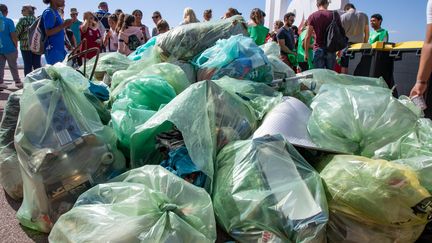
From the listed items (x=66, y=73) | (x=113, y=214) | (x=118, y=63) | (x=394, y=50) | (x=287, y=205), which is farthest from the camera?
(x=394, y=50)

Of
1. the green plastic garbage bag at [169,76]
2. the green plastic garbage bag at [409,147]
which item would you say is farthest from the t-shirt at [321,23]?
the green plastic garbage bag at [409,147]

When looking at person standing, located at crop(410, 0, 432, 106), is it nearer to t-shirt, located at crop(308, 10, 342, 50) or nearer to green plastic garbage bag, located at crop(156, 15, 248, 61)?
green plastic garbage bag, located at crop(156, 15, 248, 61)

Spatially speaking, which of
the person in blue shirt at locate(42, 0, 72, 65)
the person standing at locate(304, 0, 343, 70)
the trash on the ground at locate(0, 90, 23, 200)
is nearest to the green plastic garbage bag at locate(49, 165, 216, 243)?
the trash on the ground at locate(0, 90, 23, 200)

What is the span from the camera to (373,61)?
446 centimetres

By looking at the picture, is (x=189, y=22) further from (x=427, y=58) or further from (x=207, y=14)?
(x=427, y=58)

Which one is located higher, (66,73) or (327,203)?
(66,73)

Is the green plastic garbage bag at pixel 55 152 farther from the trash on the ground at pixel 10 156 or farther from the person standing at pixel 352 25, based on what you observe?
the person standing at pixel 352 25

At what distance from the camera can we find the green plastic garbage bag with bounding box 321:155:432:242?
1467mm

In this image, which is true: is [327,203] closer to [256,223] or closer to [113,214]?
[256,223]

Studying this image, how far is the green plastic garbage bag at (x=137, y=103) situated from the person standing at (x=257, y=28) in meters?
3.39

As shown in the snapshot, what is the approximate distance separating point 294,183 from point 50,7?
11.3ft

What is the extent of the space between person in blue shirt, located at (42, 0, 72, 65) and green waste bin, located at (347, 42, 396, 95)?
11.7 ft

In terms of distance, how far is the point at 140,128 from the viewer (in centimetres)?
190

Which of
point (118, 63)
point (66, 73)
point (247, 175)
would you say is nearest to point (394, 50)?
point (118, 63)
